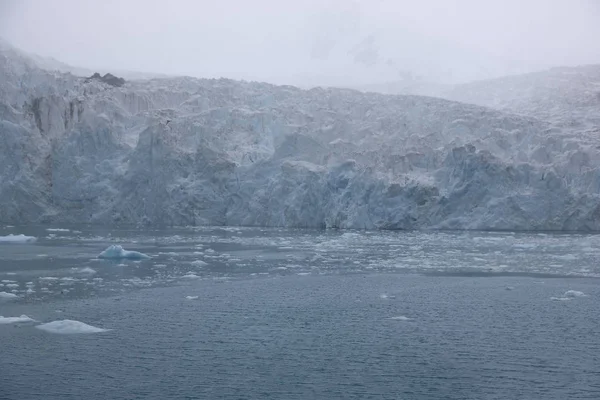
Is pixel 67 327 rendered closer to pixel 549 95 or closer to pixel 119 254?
pixel 119 254

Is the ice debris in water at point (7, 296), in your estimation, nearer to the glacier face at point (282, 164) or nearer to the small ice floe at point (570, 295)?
the small ice floe at point (570, 295)

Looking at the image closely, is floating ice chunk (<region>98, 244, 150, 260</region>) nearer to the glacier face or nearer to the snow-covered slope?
Answer: the glacier face

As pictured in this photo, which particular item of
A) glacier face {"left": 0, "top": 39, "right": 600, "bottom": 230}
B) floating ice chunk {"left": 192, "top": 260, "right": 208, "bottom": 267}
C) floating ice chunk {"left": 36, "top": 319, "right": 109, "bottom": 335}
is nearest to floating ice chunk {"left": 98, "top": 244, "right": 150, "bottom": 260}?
floating ice chunk {"left": 192, "top": 260, "right": 208, "bottom": 267}

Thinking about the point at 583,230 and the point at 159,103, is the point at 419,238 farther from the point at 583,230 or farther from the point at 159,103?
the point at 159,103

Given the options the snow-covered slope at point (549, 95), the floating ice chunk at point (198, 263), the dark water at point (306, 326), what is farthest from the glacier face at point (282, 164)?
the floating ice chunk at point (198, 263)

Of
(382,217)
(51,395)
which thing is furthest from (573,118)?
(51,395)

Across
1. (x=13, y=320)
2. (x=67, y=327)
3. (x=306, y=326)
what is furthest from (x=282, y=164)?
(x=67, y=327)
